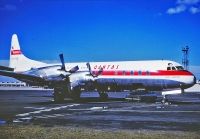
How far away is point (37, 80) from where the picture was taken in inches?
1288

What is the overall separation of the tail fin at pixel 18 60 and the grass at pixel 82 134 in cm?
2822

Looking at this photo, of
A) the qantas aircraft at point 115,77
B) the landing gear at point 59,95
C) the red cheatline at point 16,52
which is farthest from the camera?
the red cheatline at point 16,52

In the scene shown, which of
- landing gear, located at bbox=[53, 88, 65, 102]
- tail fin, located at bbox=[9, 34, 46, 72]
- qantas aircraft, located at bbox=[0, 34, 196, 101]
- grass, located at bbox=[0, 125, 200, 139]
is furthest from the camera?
tail fin, located at bbox=[9, 34, 46, 72]

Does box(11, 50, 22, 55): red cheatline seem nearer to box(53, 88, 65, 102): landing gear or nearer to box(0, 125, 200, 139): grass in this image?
box(53, 88, 65, 102): landing gear

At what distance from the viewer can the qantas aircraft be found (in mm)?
30328

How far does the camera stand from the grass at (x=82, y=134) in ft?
37.6

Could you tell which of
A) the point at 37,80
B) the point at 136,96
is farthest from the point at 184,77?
the point at 37,80

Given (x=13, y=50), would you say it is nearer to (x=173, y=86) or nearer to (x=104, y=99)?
(x=104, y=99)

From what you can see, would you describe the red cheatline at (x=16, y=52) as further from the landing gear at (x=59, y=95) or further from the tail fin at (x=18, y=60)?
the landing gear at (x=59, y=95)

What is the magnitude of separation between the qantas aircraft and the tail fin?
7.18m

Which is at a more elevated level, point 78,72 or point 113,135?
point 78,72

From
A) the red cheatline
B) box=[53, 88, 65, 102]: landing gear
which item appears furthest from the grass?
the red cheatline

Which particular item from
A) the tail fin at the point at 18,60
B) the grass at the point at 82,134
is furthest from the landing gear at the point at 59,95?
the grass at the point at 82,134

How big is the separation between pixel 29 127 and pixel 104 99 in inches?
858
